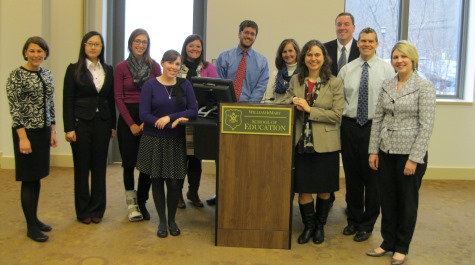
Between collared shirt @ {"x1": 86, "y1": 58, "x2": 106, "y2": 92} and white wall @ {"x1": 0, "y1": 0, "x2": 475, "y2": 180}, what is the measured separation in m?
2.23

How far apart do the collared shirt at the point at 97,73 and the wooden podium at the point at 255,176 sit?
3.69 feet

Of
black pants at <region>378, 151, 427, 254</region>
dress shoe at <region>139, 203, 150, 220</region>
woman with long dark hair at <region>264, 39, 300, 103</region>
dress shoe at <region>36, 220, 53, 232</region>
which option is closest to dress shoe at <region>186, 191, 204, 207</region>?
dress shoe at <region>139, 203, 150, 220</region>

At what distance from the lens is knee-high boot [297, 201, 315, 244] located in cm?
371

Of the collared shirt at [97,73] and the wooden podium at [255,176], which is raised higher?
the collared shirt at [97,73]

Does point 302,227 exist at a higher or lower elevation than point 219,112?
lower

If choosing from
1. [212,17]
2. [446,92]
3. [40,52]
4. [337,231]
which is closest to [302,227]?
[337,231]

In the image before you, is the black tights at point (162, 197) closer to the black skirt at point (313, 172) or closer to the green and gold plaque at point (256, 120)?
the green and gold plaque at point (256, 120)

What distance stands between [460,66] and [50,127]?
16.7ft

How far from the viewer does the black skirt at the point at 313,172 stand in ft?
11.8

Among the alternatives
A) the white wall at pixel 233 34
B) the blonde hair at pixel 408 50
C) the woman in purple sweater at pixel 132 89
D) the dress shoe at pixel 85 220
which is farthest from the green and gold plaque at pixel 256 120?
the white wall at pixel 233 34

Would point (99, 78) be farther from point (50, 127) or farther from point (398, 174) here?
point (398, 174)

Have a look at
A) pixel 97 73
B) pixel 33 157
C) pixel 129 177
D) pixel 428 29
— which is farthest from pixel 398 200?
pixel 428 29

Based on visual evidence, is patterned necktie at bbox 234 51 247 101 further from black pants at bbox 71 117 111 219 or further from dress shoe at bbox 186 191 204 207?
black pants at bbox 71 117 111 219

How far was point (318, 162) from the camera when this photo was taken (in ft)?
11.8
